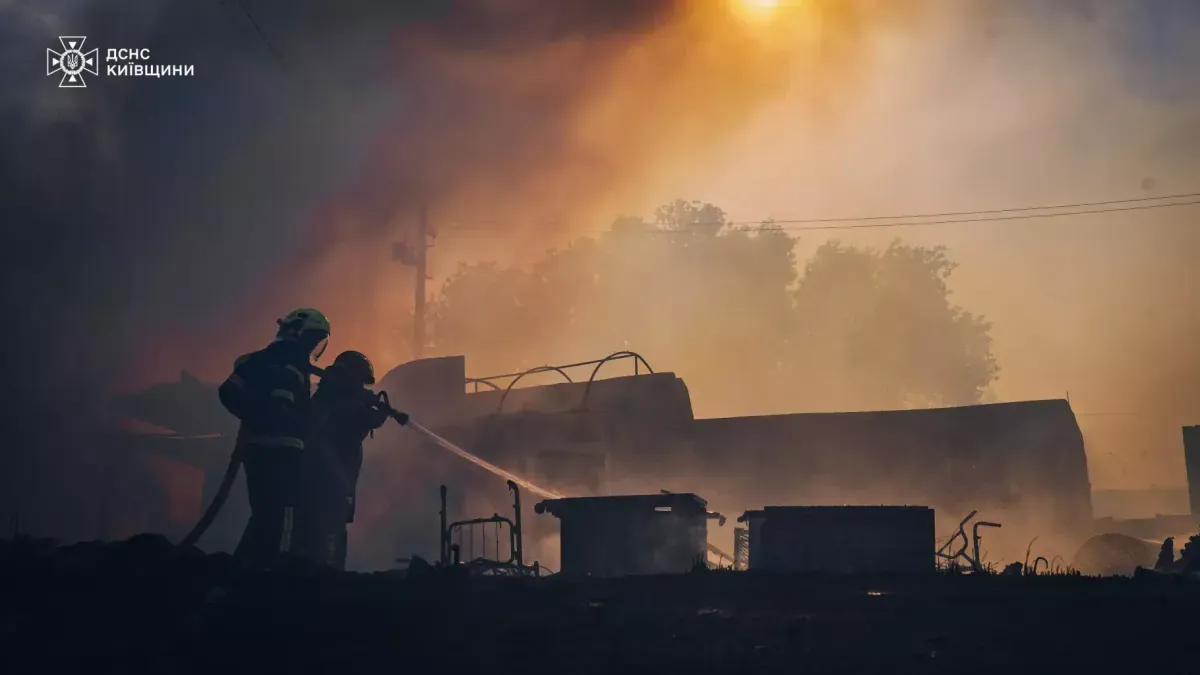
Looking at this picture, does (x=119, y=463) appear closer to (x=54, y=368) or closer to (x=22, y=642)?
(x=54, y=368)

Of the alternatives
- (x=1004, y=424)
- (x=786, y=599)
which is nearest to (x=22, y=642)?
(x=786, y=599)

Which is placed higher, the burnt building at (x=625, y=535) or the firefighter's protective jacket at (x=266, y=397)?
the firefighter's protective jacket at (x=266, y=397)

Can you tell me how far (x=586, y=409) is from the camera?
23016 millimetres

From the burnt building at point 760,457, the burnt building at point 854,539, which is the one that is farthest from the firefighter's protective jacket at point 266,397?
the burnt building at point 760,457

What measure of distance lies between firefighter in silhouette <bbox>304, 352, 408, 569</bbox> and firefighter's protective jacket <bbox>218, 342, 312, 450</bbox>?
642mm

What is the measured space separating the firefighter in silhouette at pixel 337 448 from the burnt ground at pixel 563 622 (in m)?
3.03

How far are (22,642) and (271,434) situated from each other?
351 centimetres

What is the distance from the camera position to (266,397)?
35.3 feet

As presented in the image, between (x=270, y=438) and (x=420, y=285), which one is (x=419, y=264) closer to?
(x=420, y=285)

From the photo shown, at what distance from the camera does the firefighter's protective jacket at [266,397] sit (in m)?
10.8

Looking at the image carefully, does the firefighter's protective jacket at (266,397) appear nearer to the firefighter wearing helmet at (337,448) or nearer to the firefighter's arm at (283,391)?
the firefighter's arm at (283,391)

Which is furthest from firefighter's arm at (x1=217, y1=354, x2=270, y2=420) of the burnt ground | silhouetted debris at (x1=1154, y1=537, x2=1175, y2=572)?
silhouetted debris at (x1=1154, y1=537, x2=1175, y2=572)

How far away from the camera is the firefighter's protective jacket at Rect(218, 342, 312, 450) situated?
10.8 m

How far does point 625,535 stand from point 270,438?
386cm
